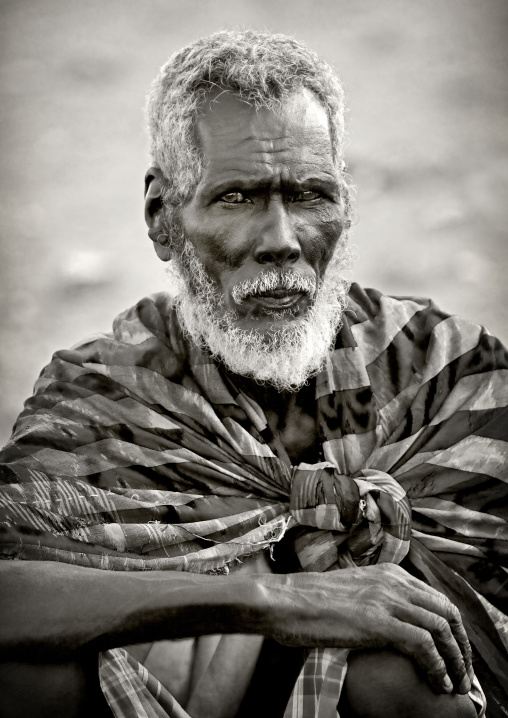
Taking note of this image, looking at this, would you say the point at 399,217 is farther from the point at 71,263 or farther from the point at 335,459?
the point at 335,459

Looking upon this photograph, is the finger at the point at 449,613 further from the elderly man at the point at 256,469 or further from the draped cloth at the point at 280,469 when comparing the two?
the draped cloth at the point at 280,469

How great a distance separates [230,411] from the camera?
264cm

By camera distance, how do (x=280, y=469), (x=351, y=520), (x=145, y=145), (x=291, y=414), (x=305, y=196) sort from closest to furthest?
(x=351, y=520), (x=280, y=469), (x=305, y=196), (x=291, y=414), (x=145, y=145)

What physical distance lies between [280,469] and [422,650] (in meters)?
0.67

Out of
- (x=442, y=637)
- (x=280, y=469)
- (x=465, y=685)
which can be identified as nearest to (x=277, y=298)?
(x=280, y=469)

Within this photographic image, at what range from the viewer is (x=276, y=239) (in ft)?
8.26

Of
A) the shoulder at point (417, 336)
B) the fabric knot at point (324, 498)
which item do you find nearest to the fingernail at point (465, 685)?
the fabric knot at point (324, 498)

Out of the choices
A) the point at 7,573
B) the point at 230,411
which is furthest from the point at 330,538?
the point at 7,573

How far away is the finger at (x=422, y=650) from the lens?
203 centimetres

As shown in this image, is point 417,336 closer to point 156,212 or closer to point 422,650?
point 156,212

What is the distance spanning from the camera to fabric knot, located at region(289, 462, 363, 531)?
234cm

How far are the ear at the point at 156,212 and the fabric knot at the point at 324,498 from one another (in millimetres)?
902

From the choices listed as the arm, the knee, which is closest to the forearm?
the arm

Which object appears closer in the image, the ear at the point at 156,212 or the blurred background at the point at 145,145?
the ear at the point at 156,212
